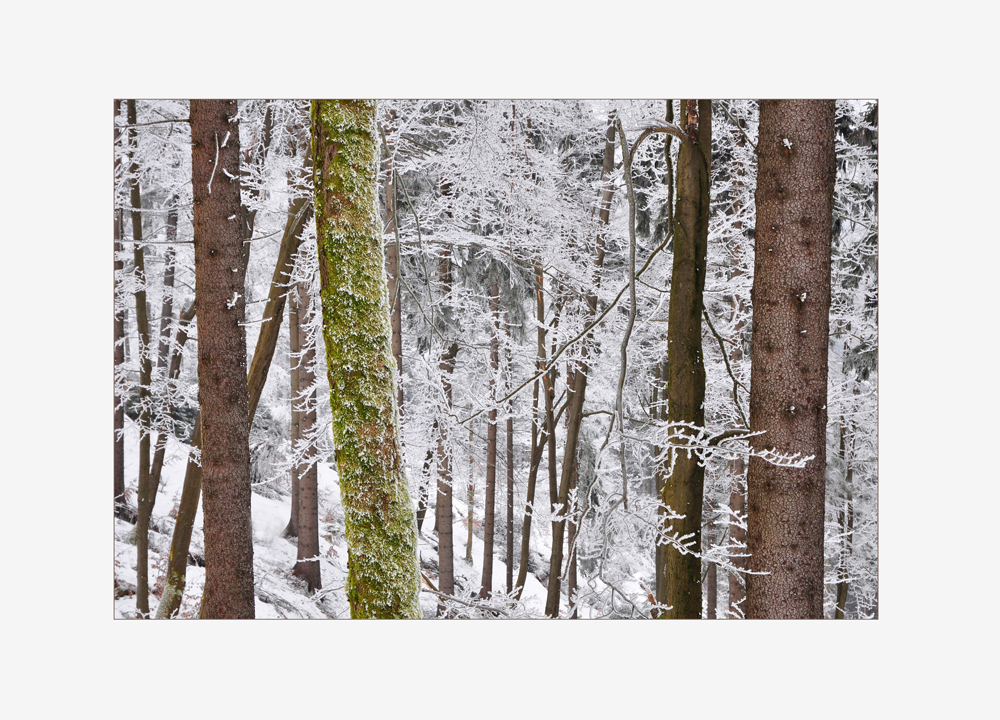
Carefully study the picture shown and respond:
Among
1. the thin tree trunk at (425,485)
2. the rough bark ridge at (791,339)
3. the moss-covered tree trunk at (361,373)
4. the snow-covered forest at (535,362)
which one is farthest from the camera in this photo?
the thin tree trunk at (425,485)

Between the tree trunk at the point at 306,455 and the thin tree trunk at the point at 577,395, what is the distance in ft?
3.19

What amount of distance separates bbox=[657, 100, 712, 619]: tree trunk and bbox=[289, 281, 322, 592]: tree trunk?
4.71 feet

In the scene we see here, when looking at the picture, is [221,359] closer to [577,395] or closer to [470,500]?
[470,500]

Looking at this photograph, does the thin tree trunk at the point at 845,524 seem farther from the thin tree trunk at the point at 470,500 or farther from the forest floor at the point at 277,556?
the thin tree trunk at the point at 470,500

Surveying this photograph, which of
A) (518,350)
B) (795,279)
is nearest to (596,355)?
(518,350)

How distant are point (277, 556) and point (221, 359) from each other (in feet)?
2.78

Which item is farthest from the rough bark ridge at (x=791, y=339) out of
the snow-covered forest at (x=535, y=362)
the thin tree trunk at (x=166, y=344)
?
the thin tree trunk at (x=166, y=344)

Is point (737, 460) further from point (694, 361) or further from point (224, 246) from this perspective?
point (224, 246)

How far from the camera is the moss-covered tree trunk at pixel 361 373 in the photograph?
2.10 m

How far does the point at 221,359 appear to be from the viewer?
281cm

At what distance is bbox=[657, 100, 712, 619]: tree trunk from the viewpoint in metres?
2.65

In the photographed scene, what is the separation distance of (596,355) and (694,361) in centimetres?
53

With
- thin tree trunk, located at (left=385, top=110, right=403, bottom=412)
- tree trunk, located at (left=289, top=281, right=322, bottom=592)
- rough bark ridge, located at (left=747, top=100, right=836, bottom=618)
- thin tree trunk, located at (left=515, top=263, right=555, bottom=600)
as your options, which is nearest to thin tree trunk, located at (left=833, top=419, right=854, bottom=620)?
rough bark ridge, located at (left=747, top=100, right=836, bottom=618)

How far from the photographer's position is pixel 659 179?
2994 millimetres
